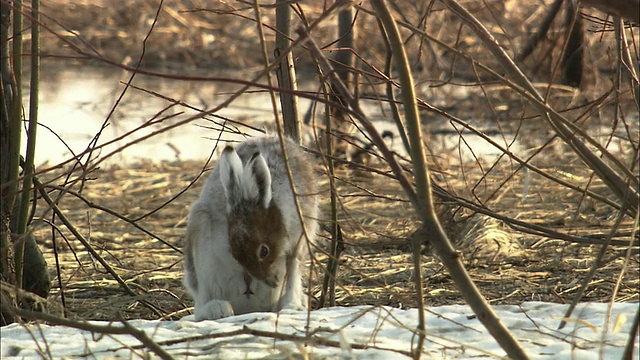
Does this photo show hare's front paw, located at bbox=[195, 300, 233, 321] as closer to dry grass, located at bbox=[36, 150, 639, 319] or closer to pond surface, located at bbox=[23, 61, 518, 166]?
dry grass, located at bbox=[36, 150, 639, 319]

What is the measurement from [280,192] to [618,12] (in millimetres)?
2462

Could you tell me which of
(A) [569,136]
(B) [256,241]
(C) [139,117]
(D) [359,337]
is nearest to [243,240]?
(B) [256,241]

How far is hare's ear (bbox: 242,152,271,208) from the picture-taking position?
424cm

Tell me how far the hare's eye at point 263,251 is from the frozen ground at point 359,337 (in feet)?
1.44

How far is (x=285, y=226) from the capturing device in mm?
4430

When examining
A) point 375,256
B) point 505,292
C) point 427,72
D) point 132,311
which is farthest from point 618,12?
point 427,72

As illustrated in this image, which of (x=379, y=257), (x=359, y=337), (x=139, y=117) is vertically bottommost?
(x=359, y=337)

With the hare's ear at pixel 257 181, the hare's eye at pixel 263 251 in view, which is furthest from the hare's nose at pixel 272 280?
the hare's ear at pixel 257 181

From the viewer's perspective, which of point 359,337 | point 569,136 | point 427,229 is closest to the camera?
point 427,229

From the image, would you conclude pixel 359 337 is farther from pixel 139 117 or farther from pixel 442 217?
pixel 139 117

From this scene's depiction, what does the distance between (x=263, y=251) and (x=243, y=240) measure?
4.3 inches

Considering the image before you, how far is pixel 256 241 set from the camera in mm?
4254

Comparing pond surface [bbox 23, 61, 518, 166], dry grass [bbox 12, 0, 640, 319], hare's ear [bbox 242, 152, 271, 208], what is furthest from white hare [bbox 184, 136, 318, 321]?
pond surface [bbox 23, 61, 518, 166]

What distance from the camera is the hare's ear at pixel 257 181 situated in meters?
4.24
